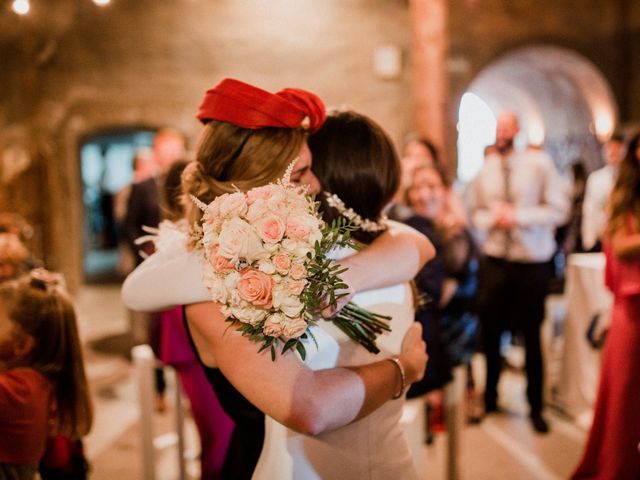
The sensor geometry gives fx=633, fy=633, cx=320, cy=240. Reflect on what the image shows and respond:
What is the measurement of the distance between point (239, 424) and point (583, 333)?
316 centimetres

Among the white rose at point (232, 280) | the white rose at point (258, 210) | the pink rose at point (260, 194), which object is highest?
→ the pink rose at point (260, 194)

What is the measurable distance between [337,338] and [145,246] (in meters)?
3.56

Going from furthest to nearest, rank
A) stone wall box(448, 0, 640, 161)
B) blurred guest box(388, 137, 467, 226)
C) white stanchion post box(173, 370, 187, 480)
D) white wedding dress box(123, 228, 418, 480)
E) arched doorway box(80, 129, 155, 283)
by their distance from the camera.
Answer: arched doorway box(80, 129, 155, 283)
stone wall box(448, 0, 640, 161)
blurred guest box(388, 137, 467, 226)
white stanchion post box(173, 370, 187, 480)
white wedding dress box(123, 228, 418, 480)

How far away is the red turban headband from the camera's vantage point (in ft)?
5.11

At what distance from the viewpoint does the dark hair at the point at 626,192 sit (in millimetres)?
3066

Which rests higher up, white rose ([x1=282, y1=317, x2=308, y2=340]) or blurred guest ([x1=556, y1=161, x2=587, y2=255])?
white rose ([x1=282, y1=317, x2=308, y2=340])

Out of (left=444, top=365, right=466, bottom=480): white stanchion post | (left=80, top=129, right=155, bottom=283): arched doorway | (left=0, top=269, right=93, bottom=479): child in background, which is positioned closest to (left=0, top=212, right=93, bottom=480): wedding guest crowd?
(left=0, top=269, right=93, bottom=479): child in background

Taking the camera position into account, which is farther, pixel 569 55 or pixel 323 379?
pixel 569 55

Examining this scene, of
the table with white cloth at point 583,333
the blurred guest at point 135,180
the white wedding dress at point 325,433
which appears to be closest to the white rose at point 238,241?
the white wedding dress at point 325,433

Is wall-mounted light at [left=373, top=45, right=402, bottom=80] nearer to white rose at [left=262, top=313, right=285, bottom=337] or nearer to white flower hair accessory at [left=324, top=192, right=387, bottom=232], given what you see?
white flower hair accessory at [left=324, top=192, right=387, bottom=232]

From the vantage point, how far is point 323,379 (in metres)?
1.36

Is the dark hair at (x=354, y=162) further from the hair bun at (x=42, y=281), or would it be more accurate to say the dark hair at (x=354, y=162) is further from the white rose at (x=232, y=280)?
the hair bun at (x=42, y=281)

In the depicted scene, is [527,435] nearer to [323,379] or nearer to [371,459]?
[371,459]

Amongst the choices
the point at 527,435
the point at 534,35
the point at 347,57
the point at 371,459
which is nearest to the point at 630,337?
the point at 527,435
